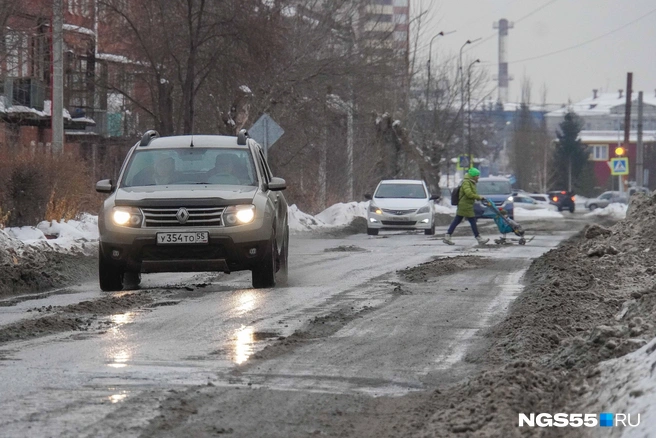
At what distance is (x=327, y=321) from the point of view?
10.4 m

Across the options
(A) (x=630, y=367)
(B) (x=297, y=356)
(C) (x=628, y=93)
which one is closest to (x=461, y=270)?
(B) (x=297, y=356)

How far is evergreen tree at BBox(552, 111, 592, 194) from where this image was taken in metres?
117

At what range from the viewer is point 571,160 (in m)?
118

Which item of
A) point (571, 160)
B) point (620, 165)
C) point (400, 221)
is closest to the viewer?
point (400, 221)

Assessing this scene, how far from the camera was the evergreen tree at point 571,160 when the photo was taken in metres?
117

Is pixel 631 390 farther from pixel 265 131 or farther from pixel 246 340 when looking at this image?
pixel 265 131

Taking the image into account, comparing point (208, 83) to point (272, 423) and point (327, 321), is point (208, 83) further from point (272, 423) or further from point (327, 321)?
point (272, 423)

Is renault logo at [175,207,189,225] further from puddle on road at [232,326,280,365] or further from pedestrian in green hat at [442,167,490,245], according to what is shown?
pedestrian in green hat at [442,167,490,245]

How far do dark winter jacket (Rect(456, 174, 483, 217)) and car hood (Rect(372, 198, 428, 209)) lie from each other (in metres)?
6.26

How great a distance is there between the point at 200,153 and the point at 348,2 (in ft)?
84.8

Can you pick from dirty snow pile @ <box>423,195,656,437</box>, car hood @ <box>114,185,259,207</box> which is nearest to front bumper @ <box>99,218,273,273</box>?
car hood @ <box>114,185,259,207</box>

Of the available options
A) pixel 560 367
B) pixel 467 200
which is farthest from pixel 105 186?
pixel 467 200

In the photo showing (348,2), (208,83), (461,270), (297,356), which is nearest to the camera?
(297,356)

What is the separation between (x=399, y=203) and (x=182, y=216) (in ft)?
64.9
